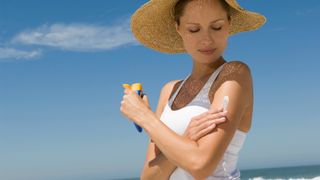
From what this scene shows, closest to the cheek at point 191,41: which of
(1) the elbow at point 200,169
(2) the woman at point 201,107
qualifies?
(2) the woman at point 201,107

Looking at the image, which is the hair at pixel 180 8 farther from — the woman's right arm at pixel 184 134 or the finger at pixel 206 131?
the finger at pixel 206 131

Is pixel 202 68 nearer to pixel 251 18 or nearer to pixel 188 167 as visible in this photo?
pixel 251 18

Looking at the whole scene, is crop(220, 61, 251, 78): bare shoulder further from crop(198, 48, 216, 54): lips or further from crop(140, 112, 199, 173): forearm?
crop(140, 112, 199, 173): forearm

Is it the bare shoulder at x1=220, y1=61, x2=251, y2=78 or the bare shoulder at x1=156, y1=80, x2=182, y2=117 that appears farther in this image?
the bare shoulder at x1=156, y1=80, x2=182, y2=117

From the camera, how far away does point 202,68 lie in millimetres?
3129

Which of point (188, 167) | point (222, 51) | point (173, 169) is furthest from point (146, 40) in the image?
point (188, 167)

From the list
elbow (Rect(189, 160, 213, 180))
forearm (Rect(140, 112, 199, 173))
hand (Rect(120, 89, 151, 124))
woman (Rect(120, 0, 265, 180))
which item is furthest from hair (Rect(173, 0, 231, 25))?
elbow (Rect(189, 160, 213, 180))

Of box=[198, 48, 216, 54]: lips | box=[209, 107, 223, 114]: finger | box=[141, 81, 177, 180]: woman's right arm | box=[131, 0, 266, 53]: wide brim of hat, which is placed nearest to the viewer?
box=[209, 107, 223, 114]: finger

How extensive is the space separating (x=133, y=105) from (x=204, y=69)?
0.61 metres

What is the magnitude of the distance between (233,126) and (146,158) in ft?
2.24

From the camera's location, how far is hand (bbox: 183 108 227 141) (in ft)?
8.27

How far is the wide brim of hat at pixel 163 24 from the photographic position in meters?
3.29

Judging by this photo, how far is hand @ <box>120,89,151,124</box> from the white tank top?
8.1 inches

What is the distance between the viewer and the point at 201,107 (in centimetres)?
276
